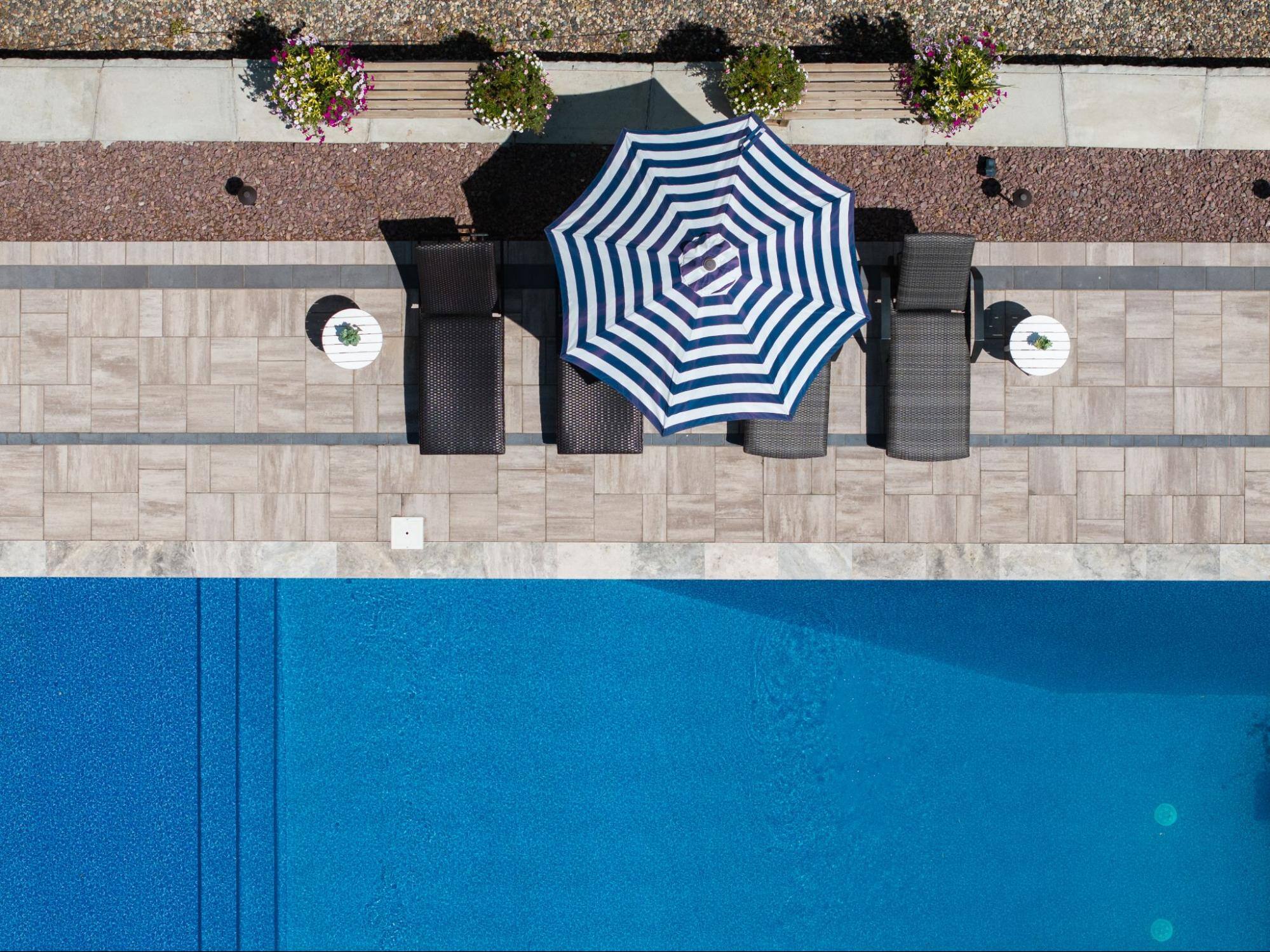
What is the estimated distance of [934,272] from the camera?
8.20 metres

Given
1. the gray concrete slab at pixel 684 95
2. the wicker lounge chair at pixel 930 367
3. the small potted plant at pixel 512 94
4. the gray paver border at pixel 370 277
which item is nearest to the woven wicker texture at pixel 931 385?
the wicker lounge chair at pixel 930 367

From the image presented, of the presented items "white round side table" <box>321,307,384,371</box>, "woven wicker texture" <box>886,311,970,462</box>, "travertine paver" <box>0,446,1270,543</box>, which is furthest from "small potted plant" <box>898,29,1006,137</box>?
"white round side table" <box>321,307,384,371</box>

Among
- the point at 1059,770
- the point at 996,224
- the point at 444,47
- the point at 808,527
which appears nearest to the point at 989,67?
the point at 996,224

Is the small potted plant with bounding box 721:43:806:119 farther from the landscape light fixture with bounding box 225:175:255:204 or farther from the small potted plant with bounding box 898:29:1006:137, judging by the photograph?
the landscape light fixture with bounding box 225:175:255:204

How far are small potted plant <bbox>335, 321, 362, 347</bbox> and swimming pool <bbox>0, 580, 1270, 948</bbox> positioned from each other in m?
2.47

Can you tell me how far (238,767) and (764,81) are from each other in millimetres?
8620

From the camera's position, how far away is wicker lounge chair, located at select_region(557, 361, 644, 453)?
8195 mm

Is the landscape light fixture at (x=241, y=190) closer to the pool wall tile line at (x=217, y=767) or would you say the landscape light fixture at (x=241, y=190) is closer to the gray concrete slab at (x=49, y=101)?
the gray concrete slab at (x=49, y=101)

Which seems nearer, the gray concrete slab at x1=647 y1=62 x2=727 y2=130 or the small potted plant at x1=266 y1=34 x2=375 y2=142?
the small potted plant at x1=266 y1=34 x2=375 y2=142

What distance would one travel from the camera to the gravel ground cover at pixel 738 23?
910cm

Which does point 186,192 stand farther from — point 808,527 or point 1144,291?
point 1144,291

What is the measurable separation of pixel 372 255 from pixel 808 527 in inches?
203

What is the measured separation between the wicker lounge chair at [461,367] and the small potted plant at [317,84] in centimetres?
167

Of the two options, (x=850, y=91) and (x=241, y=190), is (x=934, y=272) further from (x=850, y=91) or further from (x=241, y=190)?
(x=241, y=190)
